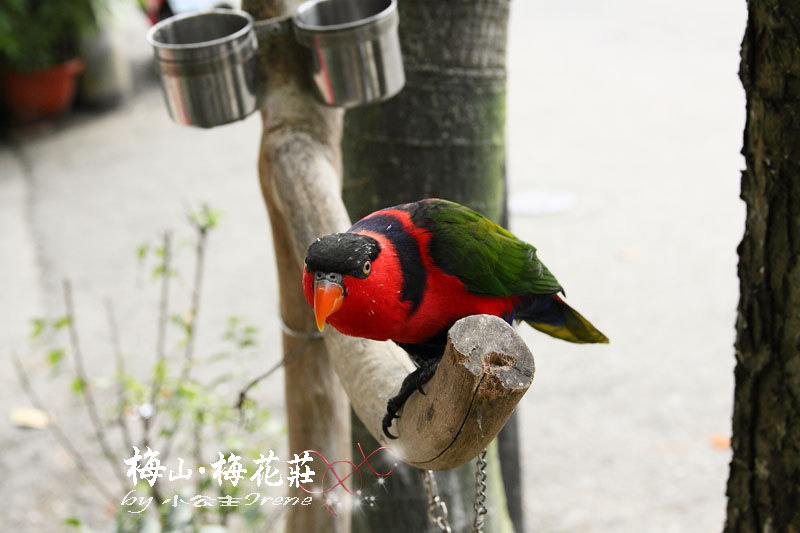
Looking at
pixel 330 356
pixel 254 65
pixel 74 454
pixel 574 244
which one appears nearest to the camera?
pixel 330 356

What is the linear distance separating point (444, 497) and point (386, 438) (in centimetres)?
72

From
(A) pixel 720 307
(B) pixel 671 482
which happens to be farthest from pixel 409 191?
(A) pixel 720 307

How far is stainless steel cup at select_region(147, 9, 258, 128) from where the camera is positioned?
1476mm

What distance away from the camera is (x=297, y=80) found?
1.64 metres

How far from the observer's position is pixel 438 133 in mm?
1888

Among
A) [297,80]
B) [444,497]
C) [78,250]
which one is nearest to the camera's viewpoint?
[297,80]

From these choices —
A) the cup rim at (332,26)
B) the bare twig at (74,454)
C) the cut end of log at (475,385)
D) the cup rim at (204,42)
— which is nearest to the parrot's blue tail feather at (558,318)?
the cut end of log at (475,385)

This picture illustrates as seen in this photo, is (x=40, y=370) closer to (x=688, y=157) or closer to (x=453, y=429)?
(x=453, y=429)

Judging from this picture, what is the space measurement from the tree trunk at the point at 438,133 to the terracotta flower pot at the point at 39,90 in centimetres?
509

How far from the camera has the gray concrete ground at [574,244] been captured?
3146mm

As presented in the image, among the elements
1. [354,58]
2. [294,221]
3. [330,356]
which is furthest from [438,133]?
[330,356]

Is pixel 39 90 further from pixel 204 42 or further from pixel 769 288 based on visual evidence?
pixel 769 288

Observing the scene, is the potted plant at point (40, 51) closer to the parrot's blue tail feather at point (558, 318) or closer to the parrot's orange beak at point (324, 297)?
the parrot's blue tail feather at point (558, 318)

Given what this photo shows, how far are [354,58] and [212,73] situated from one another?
26 cm
